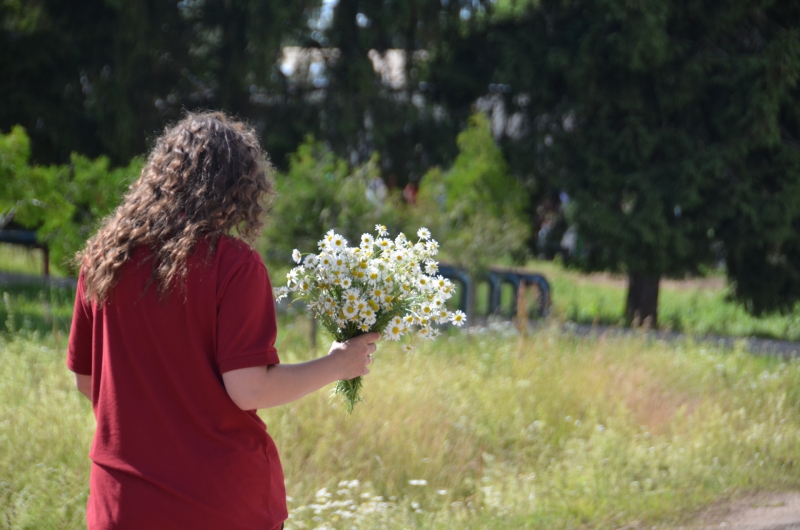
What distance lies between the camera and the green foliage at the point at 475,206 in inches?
354

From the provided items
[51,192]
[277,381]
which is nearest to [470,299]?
[51,192]

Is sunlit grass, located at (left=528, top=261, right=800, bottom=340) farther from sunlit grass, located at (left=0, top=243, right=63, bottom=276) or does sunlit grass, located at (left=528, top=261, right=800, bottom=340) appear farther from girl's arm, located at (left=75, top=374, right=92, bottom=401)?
sunlit grass, located at (left=0, top=243, right=63, bottom=276)

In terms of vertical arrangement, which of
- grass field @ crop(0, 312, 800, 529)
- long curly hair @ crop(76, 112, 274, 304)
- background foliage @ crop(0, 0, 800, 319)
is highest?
background foliage @ crop(0, 0, 800, 319)

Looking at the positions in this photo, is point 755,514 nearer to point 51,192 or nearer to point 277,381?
point 277,381

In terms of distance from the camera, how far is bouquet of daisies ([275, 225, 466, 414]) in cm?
237

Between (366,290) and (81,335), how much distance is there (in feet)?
2.57

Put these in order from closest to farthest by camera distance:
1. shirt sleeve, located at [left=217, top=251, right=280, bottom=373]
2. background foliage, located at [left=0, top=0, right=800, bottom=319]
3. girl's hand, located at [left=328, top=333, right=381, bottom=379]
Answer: shirt sleeve, located at [left=217, top=251, right=280, bottom=373]
girl's hand, located at [left=328, top=333, right=381, bottom=379]
background foliage, located at [left=0, top=0, right=800, bottom=319]

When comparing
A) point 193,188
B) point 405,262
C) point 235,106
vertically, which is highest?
point 235,106

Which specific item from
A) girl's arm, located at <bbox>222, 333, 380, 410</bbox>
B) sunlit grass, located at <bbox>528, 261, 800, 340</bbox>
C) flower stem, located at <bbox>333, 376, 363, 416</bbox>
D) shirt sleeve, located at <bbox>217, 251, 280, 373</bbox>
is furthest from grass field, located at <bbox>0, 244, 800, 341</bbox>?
shirt sleeve, located at <bbox>217, 251, 280, 373</bbox>

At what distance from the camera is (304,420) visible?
4965 mm

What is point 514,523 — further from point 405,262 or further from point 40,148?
point 40,148

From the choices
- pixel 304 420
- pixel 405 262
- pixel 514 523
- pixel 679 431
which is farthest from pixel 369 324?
pixel 679 431

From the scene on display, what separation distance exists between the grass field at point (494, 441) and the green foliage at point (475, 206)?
2.26 m

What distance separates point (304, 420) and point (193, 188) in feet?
10.8
